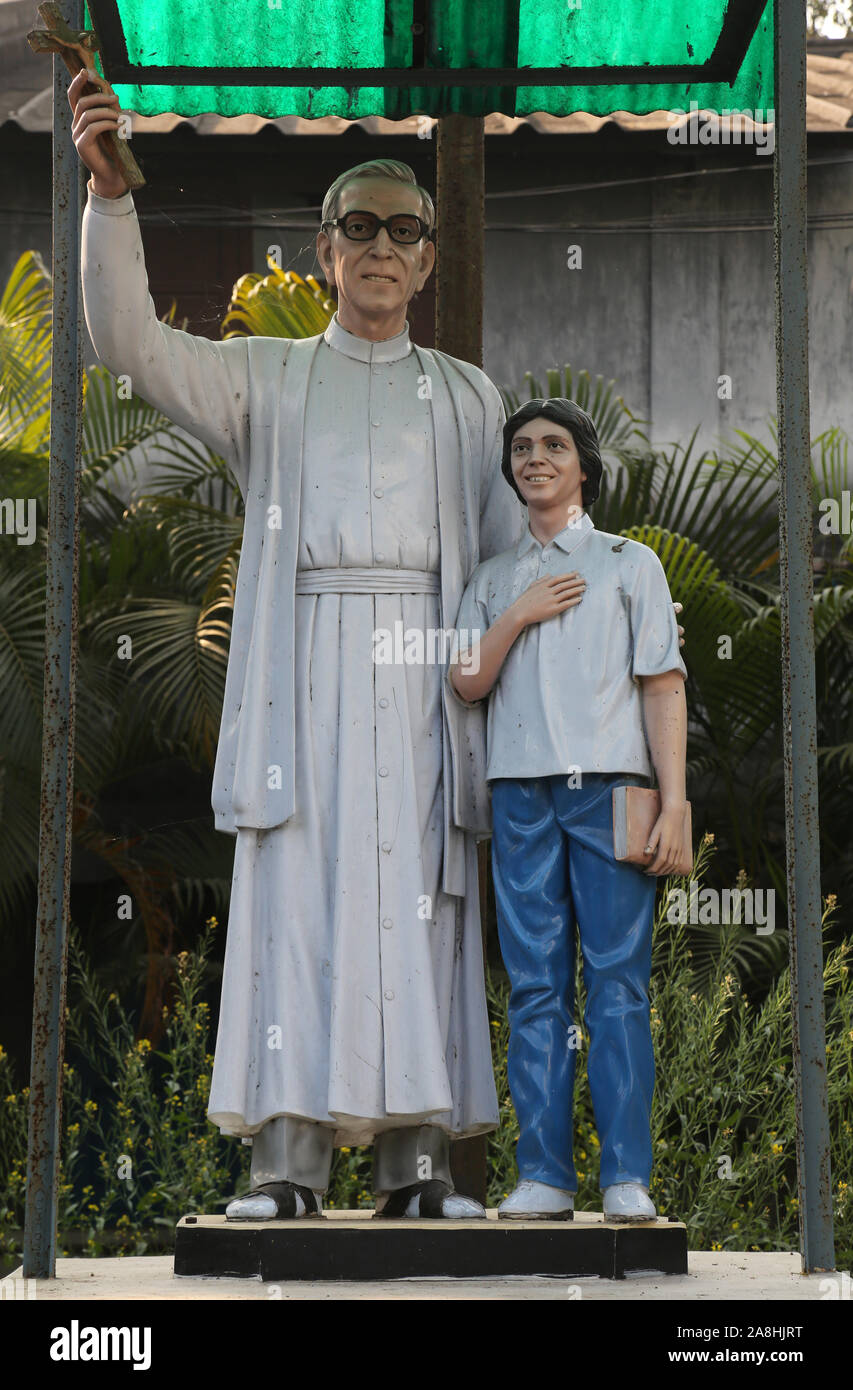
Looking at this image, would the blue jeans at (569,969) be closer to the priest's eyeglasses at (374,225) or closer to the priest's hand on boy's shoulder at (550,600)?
the priest's hand on boy's shoulder at (550,600)

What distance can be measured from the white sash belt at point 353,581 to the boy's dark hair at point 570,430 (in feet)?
1.26

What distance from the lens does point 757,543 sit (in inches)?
375

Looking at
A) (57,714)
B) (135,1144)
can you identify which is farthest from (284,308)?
(57,714)

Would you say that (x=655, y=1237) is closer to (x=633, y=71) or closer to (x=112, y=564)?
Answer: (x=633, y=71)

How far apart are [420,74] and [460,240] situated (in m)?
0.66

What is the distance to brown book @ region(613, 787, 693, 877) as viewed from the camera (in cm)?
478

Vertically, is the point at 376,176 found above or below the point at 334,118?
below

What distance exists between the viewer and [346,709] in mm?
5035

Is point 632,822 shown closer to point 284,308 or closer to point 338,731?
point 338,731

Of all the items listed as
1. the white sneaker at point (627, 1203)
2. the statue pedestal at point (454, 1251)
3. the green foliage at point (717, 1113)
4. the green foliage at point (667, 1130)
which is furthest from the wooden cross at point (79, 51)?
the green foliage at point (667, 1130)

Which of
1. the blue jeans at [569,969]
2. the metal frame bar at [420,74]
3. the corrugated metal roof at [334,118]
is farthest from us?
the corrugated metal roof at [334,118]

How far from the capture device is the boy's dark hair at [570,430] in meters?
5.05

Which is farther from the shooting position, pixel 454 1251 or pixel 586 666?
pixel 586 666
